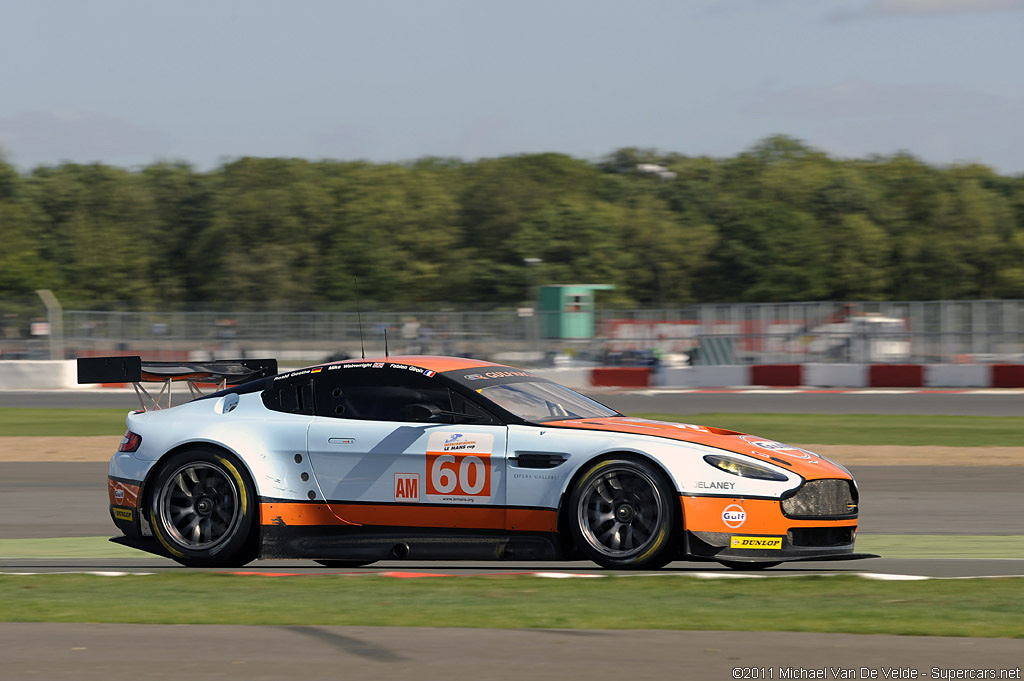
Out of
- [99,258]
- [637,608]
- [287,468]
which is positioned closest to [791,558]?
[637,608]

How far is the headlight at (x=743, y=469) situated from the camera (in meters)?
6.68

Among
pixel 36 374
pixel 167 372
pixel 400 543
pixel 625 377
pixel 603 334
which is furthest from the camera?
pixel 36 374

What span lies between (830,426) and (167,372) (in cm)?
1362

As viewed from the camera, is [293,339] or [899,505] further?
[293,339]

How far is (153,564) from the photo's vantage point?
25.3ft

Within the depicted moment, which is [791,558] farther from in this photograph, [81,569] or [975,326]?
→ [975,326]

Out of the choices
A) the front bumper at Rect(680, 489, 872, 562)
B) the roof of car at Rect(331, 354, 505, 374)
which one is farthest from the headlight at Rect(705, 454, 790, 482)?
the roof of car at Rect(331, 354, 505, 374)

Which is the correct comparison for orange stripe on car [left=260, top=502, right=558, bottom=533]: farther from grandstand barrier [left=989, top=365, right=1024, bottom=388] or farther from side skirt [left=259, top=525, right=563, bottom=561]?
grandstand barrier [left=989, top=365, right=1024, bottom=388]

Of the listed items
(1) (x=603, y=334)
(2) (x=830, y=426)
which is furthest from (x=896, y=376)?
(2) (x=830, y=426)

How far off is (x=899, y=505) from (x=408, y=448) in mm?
5184

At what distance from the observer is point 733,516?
6.61 meters

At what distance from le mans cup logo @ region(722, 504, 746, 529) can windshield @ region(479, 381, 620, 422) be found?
1138 millimetres

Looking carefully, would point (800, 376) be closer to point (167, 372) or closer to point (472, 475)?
point (167, 372)

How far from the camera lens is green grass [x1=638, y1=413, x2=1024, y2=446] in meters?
17.5
